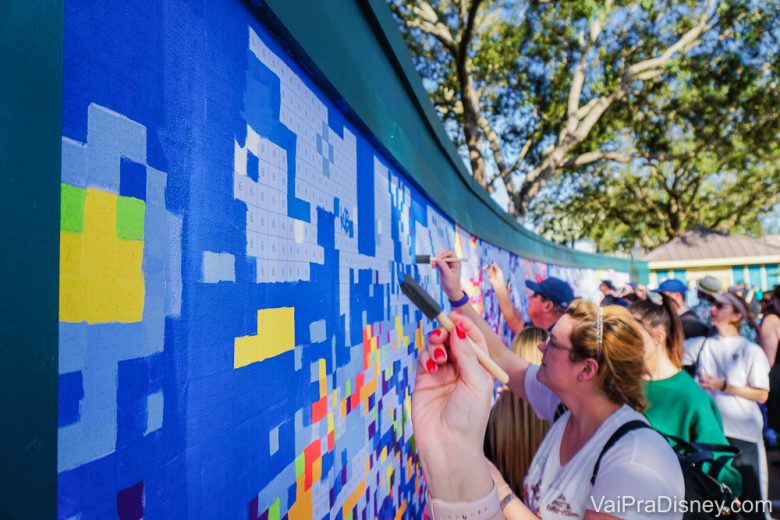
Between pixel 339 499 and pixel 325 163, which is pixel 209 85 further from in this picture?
pixel 339 499

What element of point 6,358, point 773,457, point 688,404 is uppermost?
point 6,358

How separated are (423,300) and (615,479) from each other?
0.82 metres

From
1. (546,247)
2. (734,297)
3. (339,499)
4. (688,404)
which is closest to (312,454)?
(339,499)

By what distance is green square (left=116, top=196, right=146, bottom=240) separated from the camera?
59cm

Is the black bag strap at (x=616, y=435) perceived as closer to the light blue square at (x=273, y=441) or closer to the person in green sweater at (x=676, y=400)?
the person in green sweater at (x=676, y=400)

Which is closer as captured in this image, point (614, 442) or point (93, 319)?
point (93, 319)

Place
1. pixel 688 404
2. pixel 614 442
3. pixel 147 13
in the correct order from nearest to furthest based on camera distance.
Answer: pixel 147 13 → pixel 614 442 → pixel 688 404

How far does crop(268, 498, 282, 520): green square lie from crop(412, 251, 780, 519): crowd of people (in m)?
0.38

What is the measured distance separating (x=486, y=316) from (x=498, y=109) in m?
10.8

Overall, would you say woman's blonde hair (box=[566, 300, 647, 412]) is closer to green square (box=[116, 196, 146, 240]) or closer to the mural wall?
the mural wall

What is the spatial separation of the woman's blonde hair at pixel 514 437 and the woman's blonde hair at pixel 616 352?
31.9 inches

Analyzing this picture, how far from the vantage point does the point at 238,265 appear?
2.84 feet

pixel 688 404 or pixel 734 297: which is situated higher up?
pixel 734 297

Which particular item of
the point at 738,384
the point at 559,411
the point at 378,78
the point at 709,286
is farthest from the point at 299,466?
the point at 709,286
